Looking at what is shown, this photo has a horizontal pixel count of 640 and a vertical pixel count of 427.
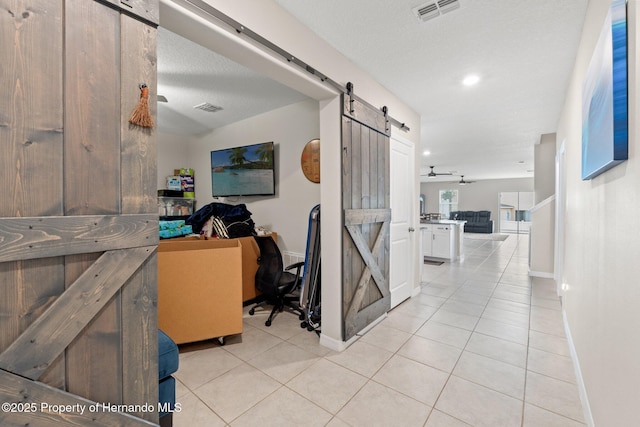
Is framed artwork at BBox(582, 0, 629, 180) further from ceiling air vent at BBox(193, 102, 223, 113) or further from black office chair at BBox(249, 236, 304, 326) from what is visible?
ceiling air vent at BBox(193, 102, 223, 113)

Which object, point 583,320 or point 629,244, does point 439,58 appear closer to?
point 629,244

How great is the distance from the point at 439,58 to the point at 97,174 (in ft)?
8.61

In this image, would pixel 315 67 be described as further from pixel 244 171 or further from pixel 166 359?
pixel 244 171

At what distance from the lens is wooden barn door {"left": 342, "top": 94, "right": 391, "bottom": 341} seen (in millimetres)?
2369

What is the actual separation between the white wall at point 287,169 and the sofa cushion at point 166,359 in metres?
2.26

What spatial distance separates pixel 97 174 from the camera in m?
1.04

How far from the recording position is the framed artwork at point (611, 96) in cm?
100

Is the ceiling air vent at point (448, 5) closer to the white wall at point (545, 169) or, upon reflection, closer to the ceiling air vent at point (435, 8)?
the ceiling air vent at point (435, 8)

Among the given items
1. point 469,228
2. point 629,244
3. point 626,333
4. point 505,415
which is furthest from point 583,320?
point 469,228

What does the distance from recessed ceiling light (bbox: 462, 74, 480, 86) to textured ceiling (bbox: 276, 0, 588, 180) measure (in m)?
0.05

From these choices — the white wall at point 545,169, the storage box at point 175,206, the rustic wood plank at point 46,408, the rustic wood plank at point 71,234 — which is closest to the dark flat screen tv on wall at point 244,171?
the storage box at point 175,206

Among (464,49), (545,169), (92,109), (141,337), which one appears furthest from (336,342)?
(545,169)

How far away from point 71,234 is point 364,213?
6.78ft

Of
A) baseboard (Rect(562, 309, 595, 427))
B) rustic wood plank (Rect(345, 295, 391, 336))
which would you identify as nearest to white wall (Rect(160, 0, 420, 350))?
rustic wood plank (Rect(345, 295, 391, 336))
